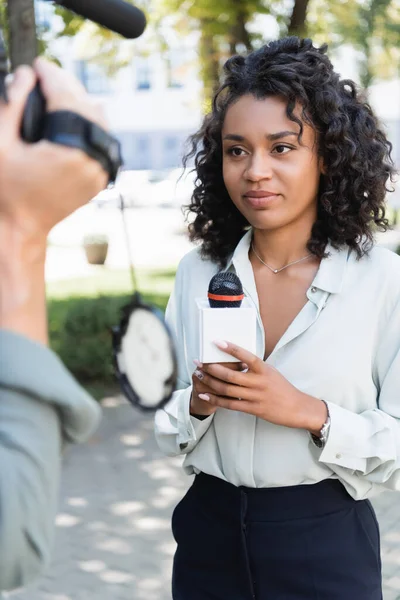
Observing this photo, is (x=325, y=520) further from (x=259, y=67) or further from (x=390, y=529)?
(x=390, y=529)

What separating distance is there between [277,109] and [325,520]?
1.00 m

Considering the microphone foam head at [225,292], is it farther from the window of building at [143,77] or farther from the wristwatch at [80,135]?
the window of building at [143,77]

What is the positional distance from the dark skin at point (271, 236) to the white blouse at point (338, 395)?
74 millimetres

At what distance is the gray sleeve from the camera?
2.68 ft

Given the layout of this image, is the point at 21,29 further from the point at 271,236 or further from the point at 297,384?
the point at 297,384

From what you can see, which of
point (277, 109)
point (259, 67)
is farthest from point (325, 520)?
point (259, 67)

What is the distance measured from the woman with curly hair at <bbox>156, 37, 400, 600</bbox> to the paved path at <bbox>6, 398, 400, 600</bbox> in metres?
2.14

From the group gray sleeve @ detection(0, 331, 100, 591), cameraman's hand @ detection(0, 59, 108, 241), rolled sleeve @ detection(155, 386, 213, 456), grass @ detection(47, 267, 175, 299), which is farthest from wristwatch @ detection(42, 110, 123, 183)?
grass @ detection(47, 267, 175, 299)

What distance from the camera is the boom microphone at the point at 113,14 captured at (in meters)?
1.03

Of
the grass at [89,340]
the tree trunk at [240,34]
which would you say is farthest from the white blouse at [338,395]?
the tree trunk at [240,34]

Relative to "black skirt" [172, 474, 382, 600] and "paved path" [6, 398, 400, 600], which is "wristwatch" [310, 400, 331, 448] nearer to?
"black skirt" [172, 474, 382, 600]

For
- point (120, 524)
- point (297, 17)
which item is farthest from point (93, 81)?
point (120, 524)

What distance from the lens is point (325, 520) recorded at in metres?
1.81

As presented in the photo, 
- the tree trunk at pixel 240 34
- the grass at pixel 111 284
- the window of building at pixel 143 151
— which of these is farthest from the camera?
the window of building at pixel 143 151
